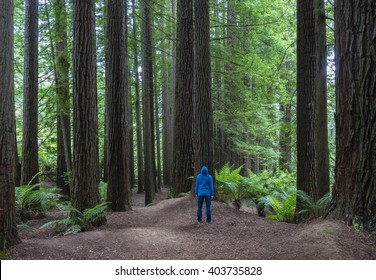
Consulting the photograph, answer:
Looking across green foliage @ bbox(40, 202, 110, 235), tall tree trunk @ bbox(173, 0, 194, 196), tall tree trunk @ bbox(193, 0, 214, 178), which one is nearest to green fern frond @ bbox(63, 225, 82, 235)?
green foliage @ bbox(40, 202, 110, 235)

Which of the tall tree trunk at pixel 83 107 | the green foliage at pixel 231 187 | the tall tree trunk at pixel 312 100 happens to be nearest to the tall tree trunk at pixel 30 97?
the tall tree trunk at pixel 83 107

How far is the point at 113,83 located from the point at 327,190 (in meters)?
7.18

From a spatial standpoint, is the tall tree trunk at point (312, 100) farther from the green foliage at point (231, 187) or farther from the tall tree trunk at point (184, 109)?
the tall tree trunk at point (184, 109)

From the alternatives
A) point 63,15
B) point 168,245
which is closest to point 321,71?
point 168,245

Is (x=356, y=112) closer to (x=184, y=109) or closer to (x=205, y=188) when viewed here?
(x=205, y=188)

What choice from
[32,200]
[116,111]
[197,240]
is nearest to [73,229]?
[197,240]

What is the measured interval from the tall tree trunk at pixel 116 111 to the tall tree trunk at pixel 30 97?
3.69 metres

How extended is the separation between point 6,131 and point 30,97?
7.29 meters

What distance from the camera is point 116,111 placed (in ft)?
34.4

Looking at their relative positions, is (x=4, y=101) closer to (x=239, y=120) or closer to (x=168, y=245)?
(x=168, y=245)

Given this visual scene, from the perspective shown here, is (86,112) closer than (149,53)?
Yes

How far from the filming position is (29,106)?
12102mm

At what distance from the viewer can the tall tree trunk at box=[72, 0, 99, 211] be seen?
773cm

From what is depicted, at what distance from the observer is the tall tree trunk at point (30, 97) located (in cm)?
1209
